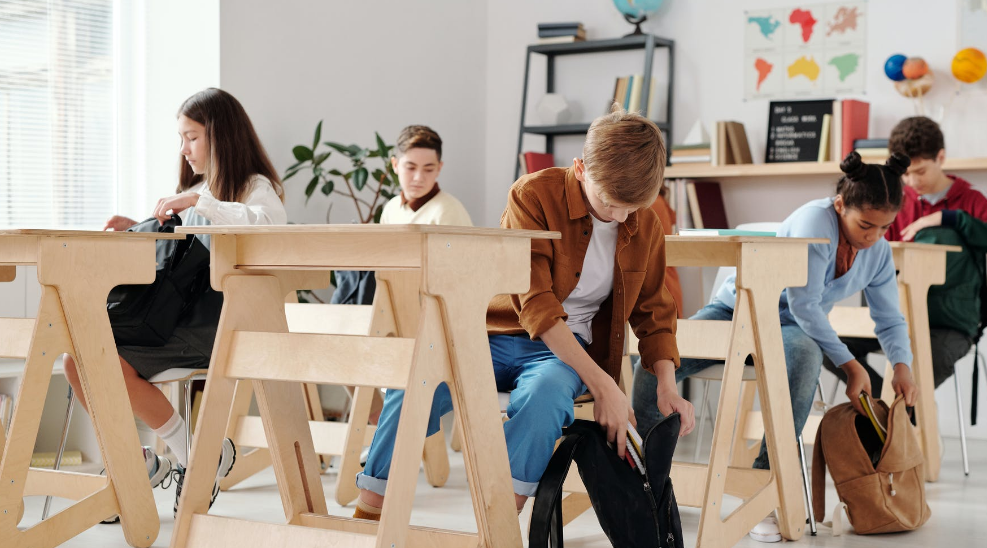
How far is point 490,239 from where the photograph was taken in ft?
5.42

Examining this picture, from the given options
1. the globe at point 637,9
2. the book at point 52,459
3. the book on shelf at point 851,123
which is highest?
the globe at point 637,9

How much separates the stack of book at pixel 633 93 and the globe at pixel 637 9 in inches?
8.7

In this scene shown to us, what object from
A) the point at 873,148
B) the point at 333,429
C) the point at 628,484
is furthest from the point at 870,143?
the point at 628,484

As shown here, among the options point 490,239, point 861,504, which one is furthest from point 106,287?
point 861,504

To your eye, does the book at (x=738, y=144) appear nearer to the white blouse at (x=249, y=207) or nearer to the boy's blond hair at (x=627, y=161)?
the white blouse at (x=249, y=207)

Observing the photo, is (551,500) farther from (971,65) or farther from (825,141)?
(971,65)

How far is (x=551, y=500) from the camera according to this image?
5.56ft

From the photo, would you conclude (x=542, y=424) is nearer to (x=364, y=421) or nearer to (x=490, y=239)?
(x=490, y=239)

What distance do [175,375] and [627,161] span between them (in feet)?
4.07

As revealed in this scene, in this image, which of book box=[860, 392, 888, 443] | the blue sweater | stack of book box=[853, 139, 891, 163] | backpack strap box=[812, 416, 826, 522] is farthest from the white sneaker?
stack of book box=[853, 139, 891, 163]

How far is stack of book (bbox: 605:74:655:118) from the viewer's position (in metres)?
4.46

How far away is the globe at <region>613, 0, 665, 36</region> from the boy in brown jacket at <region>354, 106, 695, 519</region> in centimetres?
273

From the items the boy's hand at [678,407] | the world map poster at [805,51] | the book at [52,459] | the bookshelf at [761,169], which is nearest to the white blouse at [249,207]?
the book at [52,459]

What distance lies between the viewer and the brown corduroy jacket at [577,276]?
1.85 m
